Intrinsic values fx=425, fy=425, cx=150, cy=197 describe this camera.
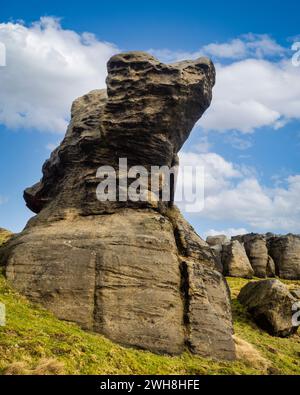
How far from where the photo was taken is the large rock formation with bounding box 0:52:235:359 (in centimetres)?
2384

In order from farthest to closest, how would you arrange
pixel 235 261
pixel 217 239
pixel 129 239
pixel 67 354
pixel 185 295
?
pixel 217 239 < pixel 235 261 < pixel 129 239 < pixel 185 295 < pixel 67 354

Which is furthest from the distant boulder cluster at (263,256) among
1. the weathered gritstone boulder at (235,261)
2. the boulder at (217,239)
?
the boulder at (217,239)

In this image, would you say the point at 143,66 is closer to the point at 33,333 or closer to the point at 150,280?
the point at 150,280

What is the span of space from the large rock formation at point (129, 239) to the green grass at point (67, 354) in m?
0.89

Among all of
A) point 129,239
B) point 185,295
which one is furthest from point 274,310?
point 129,239

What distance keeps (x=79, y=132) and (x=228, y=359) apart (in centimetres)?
1931

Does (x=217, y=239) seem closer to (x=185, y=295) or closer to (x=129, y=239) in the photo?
(x=185, y=295)

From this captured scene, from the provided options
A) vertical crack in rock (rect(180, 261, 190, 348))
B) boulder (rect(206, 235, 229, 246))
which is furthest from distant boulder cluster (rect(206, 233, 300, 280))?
vertical crack in rock (rect(180, 261, 190, 348))

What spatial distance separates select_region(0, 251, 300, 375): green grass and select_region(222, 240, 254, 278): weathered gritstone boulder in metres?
35.1

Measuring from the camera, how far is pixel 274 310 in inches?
1400

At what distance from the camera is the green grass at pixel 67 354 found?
683 inches

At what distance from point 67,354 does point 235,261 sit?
155 ft

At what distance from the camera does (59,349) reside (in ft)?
61.8

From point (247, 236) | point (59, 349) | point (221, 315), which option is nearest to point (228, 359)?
point (221, 315)
